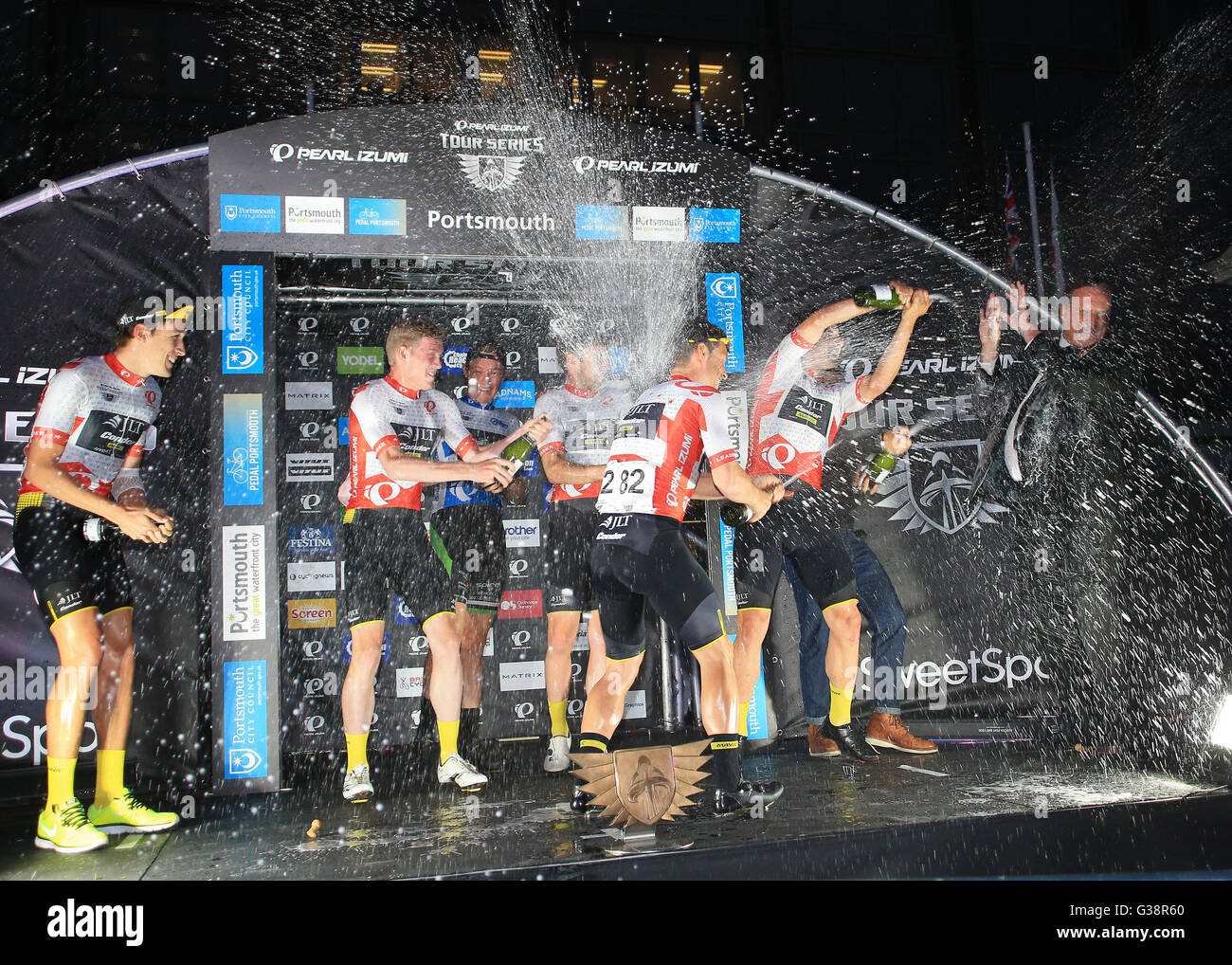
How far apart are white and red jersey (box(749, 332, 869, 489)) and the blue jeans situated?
2.18ft

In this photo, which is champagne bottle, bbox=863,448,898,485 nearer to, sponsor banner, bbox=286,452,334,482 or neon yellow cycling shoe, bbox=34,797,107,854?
sponsor banner, bbox=286,452,334,482

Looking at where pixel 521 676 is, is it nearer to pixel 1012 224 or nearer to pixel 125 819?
pixel 125 819

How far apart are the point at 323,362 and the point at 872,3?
1532cm

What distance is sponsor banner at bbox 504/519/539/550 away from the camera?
18.8ft

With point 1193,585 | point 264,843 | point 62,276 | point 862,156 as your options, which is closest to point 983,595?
point 1193,585

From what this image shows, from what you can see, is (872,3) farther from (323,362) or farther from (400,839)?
(400,839)

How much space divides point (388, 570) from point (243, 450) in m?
1.04

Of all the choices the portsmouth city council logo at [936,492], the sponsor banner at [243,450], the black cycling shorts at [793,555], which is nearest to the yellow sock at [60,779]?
Result: the sponsor banner at [243,450]

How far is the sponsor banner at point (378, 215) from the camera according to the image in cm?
461

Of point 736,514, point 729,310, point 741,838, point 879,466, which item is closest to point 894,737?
point 879,466

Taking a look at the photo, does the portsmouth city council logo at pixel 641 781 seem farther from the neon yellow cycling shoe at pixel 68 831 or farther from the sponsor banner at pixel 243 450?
the sponsor banner at pixel 243 450

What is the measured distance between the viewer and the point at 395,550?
430 cm

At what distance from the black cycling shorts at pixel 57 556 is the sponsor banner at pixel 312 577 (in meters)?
1.56
